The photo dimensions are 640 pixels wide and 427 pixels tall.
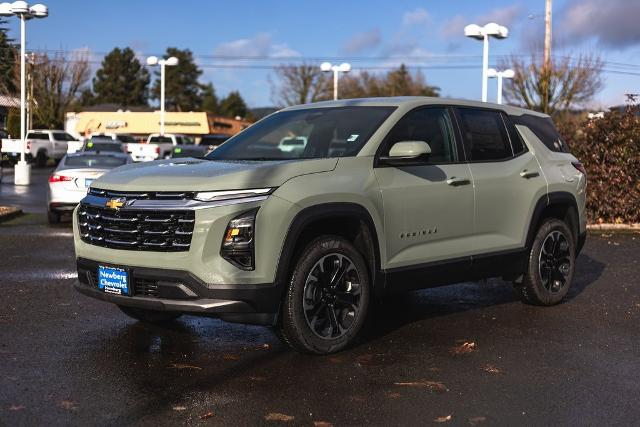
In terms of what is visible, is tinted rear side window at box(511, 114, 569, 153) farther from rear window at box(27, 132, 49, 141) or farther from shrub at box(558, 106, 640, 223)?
rear window at box(27, 132, 49, 141)

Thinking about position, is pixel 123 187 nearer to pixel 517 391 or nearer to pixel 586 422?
pixel 517 391

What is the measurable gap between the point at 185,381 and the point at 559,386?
231 centimetres

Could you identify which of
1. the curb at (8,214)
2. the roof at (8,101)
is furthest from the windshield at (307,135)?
the roof at (8,101)

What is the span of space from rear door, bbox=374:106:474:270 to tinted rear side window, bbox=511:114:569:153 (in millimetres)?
1210

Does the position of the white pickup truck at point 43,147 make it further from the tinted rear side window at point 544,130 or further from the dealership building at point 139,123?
the tinted rear side window at point 544,130

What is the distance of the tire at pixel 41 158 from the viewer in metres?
44.3

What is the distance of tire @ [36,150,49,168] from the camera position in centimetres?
4434

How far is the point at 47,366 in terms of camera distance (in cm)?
536

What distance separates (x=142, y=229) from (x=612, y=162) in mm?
11226

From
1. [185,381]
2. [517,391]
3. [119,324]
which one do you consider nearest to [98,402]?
[185,381]

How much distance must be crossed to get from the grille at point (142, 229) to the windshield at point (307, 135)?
1170 mm

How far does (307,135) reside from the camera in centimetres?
673

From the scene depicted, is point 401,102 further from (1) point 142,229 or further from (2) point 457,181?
(1) point 142,229

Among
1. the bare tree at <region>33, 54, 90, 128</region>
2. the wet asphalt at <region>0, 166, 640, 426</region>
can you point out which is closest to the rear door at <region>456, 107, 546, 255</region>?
the wet asphalt at <region>0, 166, 640, 426</region>
